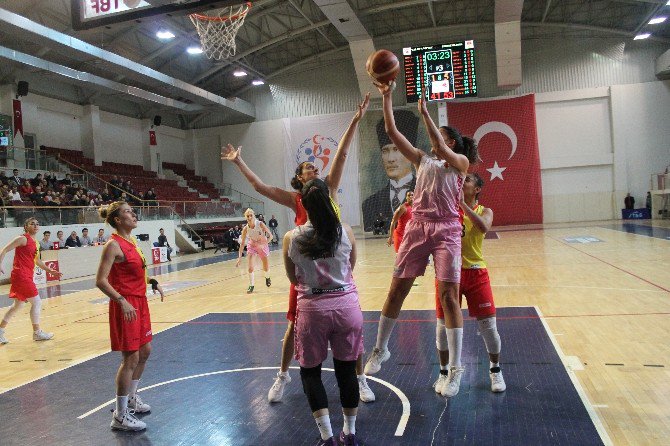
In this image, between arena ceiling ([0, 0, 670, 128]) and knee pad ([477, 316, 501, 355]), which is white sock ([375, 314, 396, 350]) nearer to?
knee pad ([477, 316, 501, 355])

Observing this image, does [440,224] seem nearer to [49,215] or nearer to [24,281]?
[24,281]

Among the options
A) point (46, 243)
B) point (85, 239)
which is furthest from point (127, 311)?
point (85, 239)

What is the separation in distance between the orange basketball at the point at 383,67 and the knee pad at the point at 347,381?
6.52 ft

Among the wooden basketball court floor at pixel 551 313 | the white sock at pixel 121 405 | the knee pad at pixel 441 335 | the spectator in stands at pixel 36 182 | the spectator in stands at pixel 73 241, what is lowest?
the wooden basketball court floor at pixel 551 313

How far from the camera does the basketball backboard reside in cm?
607

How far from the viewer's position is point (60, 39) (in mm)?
16859

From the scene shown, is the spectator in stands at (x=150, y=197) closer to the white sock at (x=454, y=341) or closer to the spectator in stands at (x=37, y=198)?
the spectator in stands at (x=37, y=198)

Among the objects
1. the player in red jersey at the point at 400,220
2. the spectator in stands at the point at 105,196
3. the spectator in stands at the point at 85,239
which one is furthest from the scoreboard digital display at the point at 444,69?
the player in red jersey at the point at 400,220

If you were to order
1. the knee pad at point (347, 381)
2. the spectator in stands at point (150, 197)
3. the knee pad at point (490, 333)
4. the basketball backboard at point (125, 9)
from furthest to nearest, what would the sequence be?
the spectator in stands at point (150, 197) → the basketball backboard at point (125, 9) → the knee pad at point (490, 333) → the knee pad at point (347, 381)

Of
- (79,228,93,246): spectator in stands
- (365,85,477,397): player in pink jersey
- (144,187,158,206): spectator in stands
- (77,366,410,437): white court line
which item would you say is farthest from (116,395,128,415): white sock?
(144,187,158,206): spectator in stands

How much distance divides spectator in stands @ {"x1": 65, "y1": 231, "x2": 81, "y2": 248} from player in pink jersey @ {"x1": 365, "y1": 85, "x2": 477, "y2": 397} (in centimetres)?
1424

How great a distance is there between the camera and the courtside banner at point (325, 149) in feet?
87.2

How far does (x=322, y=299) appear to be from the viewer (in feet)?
9.30

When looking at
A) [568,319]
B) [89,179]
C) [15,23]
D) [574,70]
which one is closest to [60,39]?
[15,23]
